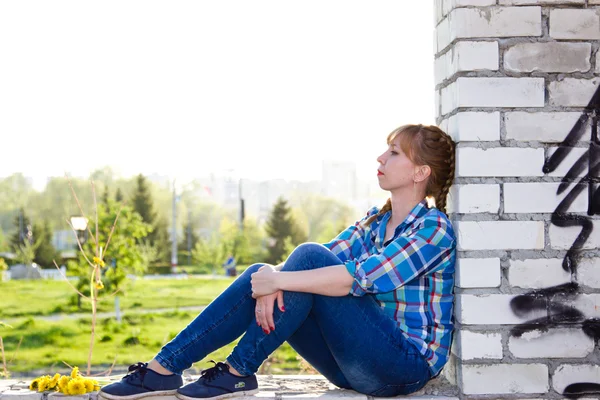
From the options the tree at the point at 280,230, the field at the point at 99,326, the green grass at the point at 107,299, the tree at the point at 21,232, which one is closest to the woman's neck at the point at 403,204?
the field at the point at 99,326

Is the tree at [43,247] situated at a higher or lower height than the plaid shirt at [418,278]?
lower

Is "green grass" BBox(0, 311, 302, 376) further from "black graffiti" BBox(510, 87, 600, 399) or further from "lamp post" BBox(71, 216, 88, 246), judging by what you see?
"black graffiti" BBox(510, 87, 600, 399)

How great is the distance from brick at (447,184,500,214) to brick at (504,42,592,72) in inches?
15.5

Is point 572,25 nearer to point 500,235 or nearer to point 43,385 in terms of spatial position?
point 500,235

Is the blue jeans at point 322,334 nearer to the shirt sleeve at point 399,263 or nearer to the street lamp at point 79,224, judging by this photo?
A: the shirt sleeve at point 399,263

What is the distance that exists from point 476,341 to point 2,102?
99.3 feet

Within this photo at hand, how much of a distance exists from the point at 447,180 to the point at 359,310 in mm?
530

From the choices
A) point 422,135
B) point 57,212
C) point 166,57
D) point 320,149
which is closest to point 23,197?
point 57,212

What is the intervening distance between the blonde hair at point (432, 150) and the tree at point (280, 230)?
88.6 feet

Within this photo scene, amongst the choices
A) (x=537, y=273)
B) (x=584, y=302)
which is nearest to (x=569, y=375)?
(x=584, y=302)

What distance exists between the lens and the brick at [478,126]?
2285 millimetres

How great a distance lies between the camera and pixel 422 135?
232 cm

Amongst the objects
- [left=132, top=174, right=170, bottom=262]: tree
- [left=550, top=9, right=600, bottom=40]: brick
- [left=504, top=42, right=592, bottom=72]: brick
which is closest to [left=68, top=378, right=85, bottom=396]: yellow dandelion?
[left=504, top=42, right=592, bottom=72]: brick

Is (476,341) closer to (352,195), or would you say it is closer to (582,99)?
(582,99)
